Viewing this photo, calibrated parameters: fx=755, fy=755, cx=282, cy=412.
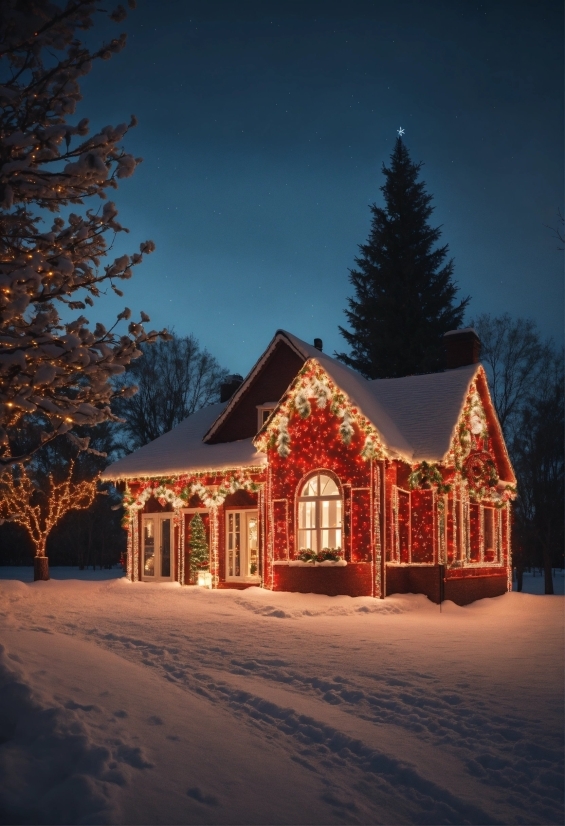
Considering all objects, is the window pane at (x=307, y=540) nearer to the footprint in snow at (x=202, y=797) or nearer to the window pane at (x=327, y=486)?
the window pane at (x=327, y=486)

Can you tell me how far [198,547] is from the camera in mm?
21562

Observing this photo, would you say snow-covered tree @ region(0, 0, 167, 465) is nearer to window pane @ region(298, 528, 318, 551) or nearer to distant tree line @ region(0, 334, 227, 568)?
window pane @ region(298, 528, 318, 551)

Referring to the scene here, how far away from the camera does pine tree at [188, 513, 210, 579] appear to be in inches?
847

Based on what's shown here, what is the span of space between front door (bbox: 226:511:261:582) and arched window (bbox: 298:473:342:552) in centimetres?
219

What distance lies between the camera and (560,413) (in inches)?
1257

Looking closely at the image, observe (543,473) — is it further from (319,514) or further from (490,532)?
(319,514)

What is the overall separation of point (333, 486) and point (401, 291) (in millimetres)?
23531

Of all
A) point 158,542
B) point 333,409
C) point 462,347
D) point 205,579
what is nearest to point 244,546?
point 205,579

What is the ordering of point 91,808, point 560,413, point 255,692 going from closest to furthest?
point 91,808 < point 255,692 < point 560,413

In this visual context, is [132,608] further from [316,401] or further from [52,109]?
[52,109]

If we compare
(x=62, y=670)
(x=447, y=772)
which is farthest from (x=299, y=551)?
(x=447, y=772)

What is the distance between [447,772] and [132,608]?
1105 cm

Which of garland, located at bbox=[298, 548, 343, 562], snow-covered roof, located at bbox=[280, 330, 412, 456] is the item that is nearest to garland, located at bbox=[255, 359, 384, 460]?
snow-covered roof, located at bbox=[280, 330, 412, 456]

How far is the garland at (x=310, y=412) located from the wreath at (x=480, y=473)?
15.0ft
